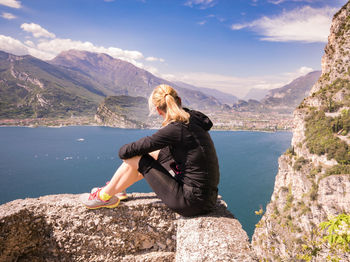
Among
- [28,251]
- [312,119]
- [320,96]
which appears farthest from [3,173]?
[320,96]

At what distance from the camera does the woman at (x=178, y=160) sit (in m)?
2.31

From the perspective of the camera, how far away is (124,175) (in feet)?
8.53

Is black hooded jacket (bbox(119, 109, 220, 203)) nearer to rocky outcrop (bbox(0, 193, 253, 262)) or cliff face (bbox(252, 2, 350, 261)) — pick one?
rocky outcrop (bbox(0, 193, 253, 262))

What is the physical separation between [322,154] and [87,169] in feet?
196

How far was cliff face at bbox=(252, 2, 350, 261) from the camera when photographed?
3297cm

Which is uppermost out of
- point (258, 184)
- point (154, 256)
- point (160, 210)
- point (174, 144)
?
point (174, 144)

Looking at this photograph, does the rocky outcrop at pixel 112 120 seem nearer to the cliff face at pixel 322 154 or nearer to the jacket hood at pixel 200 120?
the cliff face at pixel 322 154

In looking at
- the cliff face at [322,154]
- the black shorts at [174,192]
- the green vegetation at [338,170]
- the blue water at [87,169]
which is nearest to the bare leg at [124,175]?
the black shorts at [174,192]

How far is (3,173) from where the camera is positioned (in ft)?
178

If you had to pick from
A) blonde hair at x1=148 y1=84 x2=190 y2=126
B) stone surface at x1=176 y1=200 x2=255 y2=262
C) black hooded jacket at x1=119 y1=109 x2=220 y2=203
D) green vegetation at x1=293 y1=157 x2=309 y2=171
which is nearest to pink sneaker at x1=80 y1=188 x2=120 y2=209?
black hooded jacket at x1=119 y1=109 x2=220 y2=203

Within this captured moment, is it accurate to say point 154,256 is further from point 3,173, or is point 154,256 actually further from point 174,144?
point 3,173

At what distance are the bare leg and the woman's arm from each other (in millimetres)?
156

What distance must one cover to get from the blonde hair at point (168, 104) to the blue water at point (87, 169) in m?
43.2

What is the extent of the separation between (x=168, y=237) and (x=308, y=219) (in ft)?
129
